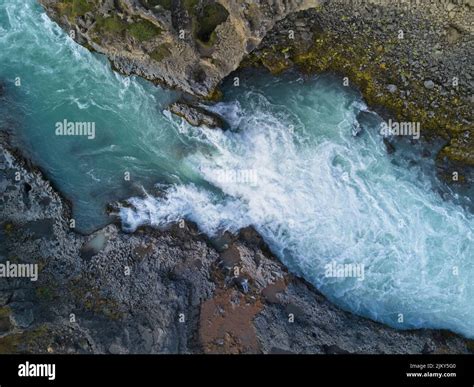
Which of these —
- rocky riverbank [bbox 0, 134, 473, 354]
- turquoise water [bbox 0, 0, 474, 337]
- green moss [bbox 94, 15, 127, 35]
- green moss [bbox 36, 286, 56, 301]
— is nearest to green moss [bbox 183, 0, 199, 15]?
green moss [bbox 94, 15, 127, 35]

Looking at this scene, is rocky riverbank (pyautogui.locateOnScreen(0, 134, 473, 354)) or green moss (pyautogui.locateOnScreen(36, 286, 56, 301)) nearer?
rocky riverbank (pyautogui.locateOnScreen(0, 134, 473, 354))

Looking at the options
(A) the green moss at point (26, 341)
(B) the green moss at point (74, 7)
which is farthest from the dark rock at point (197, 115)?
(A) the green moss at point (26, 341)

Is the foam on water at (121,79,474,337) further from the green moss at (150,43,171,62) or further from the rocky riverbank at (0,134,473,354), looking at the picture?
the green moss at (150,43,171,62)

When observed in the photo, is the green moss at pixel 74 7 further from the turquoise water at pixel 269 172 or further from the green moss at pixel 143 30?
the green moss at pixel 143 30

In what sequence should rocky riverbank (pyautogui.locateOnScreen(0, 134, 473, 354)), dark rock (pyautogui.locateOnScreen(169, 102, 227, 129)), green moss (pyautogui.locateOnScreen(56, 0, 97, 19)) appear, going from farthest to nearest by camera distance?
dark rock (pyautogui.locateOnScreen(169, 102, 227, 129)) < green moss (pyautogui.locateOnScreen(56, 0, 97, 19)) < rocky riverbank (pyautogui.locateOnScreen(0, 134, 473, 354))

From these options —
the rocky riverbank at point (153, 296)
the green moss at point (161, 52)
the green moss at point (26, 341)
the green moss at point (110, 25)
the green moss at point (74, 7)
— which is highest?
the green moss at point (74, 7)

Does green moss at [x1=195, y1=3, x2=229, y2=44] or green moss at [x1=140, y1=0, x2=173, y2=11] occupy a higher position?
Answer: green moss at [x1=140, y1=0, x2=173, y2=11]
